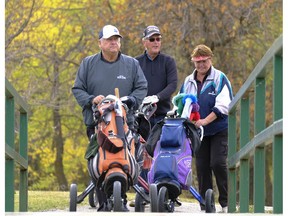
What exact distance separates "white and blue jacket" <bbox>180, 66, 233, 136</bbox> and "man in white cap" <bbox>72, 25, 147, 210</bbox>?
3.60 ft

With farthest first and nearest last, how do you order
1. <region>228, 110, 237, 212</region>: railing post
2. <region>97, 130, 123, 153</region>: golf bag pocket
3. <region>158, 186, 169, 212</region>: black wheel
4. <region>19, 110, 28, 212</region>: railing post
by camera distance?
1. <region>228, 110, 237, 212</region>: railing post
2. <region>19, 110, 28, 212</region>: railing post
3. <region>158, 186, 169, 212</region>: black wheel
4. <region>97, 130, 123, 153</region>: golf bag pocket

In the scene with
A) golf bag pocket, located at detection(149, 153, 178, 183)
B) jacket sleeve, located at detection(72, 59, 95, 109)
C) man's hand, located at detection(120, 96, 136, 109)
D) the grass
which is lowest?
the grass

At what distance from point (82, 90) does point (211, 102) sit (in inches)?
64.1

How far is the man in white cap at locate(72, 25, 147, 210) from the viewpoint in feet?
34.8

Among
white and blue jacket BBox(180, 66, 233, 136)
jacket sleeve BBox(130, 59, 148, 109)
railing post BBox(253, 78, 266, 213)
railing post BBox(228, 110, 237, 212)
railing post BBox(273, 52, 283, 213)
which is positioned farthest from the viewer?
white and blue jacket BBox(180, 66, 233, 136)

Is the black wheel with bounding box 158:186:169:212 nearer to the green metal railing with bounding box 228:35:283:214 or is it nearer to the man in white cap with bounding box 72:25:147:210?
the green metal railing with bounding box 228:35:283:214

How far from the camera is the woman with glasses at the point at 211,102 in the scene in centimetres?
1164

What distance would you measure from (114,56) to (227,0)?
1416 centimetres

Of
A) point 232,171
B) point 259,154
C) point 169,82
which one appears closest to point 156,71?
point 169,82

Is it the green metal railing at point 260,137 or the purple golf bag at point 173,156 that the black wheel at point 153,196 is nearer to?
the purple golf bag at point 173,156

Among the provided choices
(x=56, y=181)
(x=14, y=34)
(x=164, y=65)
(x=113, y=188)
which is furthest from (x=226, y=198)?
(x=56, y=181)

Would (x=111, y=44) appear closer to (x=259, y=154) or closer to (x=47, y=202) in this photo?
(x=259, y=154)

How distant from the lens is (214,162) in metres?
11.7

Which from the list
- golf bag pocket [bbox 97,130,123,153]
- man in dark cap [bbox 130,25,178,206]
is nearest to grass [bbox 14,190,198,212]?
man in dark cap [bbox 130,25,178,206]
